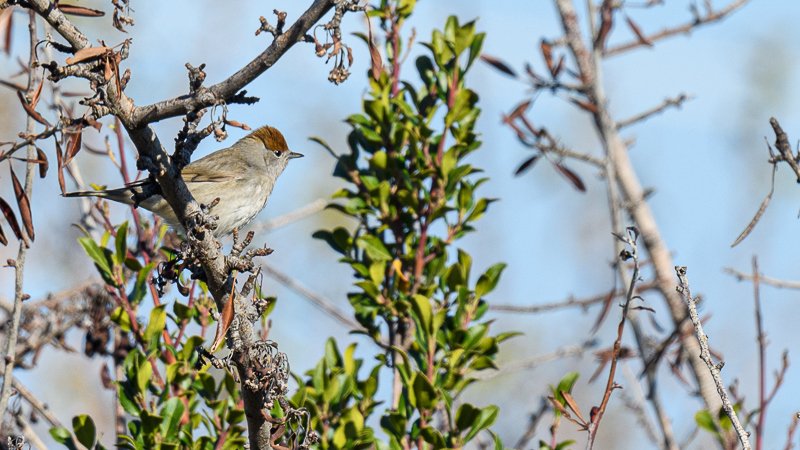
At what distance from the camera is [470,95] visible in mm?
3156

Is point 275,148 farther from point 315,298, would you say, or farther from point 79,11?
point 79,11

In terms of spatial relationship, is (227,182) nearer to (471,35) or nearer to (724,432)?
(471,35)

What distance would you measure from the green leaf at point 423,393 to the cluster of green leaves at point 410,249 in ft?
0.13

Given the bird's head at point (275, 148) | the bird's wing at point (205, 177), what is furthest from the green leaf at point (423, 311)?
the bird's head at point (275, 148)

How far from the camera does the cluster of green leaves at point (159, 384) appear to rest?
107 inches

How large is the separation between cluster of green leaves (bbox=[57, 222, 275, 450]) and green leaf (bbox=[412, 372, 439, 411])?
2.19 feet

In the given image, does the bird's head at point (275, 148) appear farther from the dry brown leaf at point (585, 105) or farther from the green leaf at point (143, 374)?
the green leaf at point (143, 374)

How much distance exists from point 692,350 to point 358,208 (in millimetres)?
1894

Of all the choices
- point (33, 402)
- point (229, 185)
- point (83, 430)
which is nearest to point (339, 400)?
point (83, 430)

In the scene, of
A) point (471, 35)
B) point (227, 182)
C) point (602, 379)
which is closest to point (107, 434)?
point (227, 182)

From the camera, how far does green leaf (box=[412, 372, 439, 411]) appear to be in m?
2.63

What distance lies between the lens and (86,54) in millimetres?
1751

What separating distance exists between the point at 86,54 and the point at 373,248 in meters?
1.54

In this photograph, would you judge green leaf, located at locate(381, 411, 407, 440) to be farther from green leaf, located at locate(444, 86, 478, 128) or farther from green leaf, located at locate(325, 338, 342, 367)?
green leaf, located at locate(444, 86, 478, 128)
